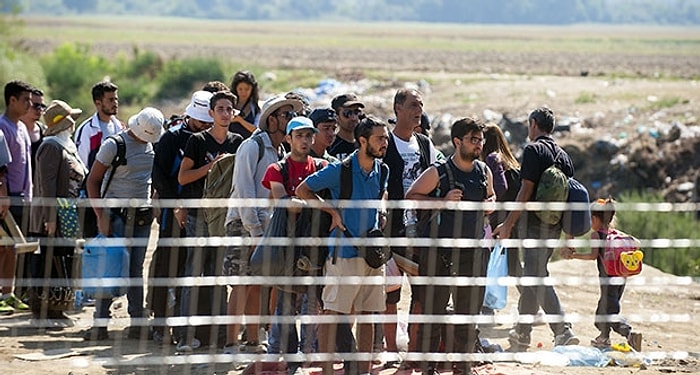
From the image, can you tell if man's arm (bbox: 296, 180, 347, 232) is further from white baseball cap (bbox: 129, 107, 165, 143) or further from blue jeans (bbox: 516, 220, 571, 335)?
blue jeans (bbox: 516, 220, 571, 335)

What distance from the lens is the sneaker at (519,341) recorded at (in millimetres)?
9539

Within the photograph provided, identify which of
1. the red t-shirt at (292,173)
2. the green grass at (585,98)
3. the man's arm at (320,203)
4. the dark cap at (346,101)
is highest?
the green grass at (585,98)

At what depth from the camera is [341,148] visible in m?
8.71

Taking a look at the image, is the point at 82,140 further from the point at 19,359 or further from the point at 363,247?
the point at 363,247

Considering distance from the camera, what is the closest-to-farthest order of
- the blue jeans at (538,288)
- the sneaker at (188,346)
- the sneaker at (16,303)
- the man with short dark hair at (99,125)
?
the sneaker at (188,346)
the blue jeans at (538,288)
the man with short dark hair at (99,125)
the sneaker at (16,303)

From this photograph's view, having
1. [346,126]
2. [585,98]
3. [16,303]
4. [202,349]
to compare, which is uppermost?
[585,98]

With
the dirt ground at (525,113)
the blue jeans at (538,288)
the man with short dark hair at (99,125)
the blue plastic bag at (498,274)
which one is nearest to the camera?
the dirt ground at (525,113)

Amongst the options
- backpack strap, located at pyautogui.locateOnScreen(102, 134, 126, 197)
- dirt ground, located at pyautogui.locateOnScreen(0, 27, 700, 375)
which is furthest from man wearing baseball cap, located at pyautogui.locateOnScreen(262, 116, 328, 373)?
backpack strap, located at pyautogui.locateOnScreen(102, 134, 126, 197)

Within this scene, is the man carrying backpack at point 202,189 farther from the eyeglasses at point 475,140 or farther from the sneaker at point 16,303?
the sneaker at point 16,303

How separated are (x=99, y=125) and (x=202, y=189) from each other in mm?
1795

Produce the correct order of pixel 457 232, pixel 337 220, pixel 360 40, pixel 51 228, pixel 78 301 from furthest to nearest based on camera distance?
pixel 360 40 < pixel 78 301 < pixel 51 228 < pixel 457 232 < pixel 337 220

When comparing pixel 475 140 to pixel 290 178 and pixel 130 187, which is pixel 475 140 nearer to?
pixel 290 178

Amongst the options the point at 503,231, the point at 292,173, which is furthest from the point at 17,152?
the point at 503,231

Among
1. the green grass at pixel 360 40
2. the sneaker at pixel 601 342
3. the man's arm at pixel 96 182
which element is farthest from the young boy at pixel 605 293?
the green grass at pixel 360 40
